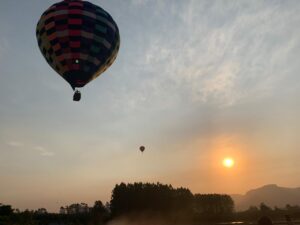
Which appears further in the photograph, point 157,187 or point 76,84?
point 157,187

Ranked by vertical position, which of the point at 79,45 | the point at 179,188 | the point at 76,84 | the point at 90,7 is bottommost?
the point at 76,84

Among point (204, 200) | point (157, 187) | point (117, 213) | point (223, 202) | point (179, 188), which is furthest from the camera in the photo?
point (223, 202)

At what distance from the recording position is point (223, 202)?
15500 centimetres

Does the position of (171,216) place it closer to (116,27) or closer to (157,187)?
(157,187)

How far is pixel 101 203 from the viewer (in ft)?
389

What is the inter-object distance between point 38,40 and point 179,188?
301 ft

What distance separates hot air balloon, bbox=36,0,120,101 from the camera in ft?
105

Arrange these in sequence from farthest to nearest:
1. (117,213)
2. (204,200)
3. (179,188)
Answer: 1. (204,200)
2. (179,188)
3. (117,213)

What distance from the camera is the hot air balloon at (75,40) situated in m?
31.9

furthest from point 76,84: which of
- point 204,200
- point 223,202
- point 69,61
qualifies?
point 223,202

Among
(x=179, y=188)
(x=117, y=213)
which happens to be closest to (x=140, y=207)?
(x=117, y=213)

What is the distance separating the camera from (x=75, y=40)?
31.9 meters

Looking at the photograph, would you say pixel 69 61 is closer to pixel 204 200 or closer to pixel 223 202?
pixel 204 200

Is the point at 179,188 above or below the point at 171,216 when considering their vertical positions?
above
